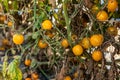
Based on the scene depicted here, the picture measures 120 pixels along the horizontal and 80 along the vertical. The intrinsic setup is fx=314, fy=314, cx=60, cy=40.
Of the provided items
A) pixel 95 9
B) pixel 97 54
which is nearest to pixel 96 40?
pixel 97 54

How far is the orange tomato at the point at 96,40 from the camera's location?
123 cm

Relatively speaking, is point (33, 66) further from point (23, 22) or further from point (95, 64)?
point (95, 64)

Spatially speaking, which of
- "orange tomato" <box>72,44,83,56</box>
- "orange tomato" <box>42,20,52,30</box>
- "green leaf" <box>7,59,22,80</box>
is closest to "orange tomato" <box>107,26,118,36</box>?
"orange tomato" <box>72,44,83,56</box>

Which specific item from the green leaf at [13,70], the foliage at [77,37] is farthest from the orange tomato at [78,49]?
the green leaf at [13,70]

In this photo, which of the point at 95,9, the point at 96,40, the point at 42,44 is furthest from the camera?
the point at 42,44

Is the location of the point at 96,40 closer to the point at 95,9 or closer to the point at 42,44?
the point at 95,9

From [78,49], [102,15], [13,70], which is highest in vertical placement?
[102,15]

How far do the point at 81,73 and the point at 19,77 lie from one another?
0.93 feet

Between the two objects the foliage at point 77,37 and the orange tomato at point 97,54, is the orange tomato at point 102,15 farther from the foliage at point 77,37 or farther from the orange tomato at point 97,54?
the orange tomato at point 97,54

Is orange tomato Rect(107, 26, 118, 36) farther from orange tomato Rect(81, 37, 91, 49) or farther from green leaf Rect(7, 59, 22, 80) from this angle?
green leaf Rect(7, 59, 22, 80)

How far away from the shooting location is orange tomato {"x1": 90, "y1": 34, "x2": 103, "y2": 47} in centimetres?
123

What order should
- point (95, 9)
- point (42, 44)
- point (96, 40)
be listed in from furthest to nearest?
point (42, 44) → point (95, 9) → point (96, 40)

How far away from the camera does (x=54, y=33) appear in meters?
1.51

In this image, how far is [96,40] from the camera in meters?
1.22
